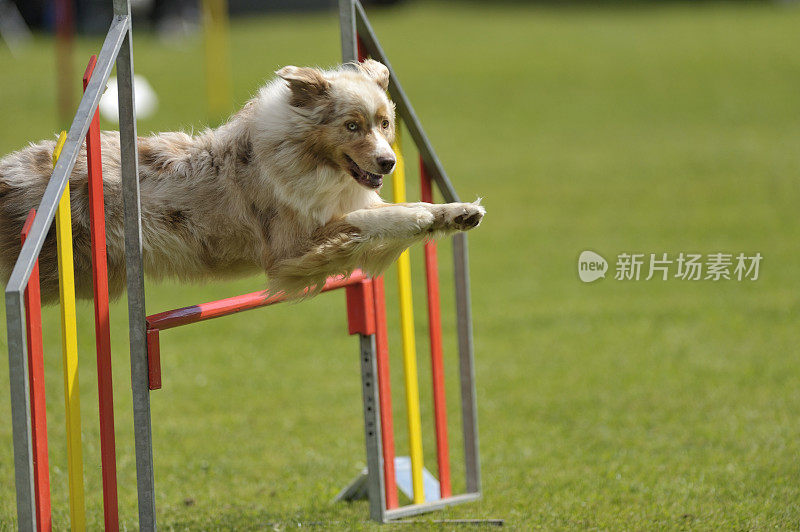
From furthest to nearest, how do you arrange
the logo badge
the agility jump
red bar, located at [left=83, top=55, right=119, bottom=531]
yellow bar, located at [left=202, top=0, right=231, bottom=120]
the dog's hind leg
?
1. yellow bar, located at [left=202, top=0, right=231, bottom=120]
2. the logo badge
3. the dog's hind leg
4. red bar, located at [left=83, top=55, right=119, bottom=531]
5. the agility jump

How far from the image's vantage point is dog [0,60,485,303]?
3.91 meters

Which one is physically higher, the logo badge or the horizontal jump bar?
the logo badge

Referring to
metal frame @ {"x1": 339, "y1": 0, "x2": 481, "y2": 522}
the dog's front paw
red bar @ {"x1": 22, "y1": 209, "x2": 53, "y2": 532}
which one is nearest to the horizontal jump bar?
metal frame @ {"x1": 339, "y1": 0, "x2": 481, "y2": 522}

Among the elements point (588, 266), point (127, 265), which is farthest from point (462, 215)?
point (588, 266)

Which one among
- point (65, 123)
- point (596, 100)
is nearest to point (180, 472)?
point (65, 123)

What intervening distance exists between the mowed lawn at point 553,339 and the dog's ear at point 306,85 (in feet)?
2.59

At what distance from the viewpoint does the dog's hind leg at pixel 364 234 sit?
3.88m

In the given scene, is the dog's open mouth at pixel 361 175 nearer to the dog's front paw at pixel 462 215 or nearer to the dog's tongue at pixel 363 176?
the dog's tongue at pixel 363 176

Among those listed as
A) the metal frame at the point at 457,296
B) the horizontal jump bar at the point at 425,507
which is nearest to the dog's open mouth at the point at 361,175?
the metal frame at the point at 457,296

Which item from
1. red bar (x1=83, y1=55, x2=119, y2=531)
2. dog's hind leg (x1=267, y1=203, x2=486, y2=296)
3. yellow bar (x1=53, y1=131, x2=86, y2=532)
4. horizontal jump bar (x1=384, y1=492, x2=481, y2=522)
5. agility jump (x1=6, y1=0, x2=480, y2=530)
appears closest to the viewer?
agility jump (x1=6, y1=0, x2=480, y2=530)

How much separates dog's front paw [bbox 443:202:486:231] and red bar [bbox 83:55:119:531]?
132cm

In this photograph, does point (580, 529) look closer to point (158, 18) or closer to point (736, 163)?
point (736, 163)

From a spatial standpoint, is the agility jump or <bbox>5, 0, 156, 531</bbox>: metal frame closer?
<bbox>5, 0, 156, 531</bbox>: metal frame

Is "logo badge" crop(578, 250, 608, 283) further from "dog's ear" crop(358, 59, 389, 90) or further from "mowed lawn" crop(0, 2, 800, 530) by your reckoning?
"dog's ear" crop(358, 59, 389, 90)
